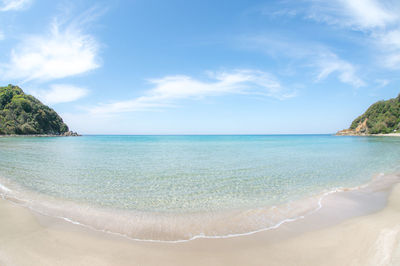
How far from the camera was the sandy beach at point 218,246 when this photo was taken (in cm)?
373

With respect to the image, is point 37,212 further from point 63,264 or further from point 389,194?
point 389,194

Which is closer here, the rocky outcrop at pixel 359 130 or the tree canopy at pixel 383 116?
the tree canopy at pixel 383 116

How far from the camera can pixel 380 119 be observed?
10825 cm

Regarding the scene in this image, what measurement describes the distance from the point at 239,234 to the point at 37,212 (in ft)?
21.8

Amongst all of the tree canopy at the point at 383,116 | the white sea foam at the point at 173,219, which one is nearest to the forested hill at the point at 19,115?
the white sea foam at the point at 173,219

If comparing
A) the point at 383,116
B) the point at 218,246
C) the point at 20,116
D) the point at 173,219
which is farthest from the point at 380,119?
the point at 20,116

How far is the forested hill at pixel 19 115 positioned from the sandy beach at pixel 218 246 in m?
130

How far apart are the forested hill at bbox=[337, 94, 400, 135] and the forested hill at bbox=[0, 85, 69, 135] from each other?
201 metres

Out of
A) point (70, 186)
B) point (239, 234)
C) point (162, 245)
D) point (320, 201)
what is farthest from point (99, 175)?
point (320, 201)

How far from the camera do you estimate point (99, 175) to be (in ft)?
39.0

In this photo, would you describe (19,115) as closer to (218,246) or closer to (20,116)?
(20,116)

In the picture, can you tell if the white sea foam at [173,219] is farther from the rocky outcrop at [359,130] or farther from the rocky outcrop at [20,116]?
the rocky outcrop at [359,130]

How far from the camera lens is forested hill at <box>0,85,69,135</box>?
97.6m

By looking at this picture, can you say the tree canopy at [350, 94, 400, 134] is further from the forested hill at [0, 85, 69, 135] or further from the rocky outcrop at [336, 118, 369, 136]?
the forested hill at [0, 85, 69, 135]
